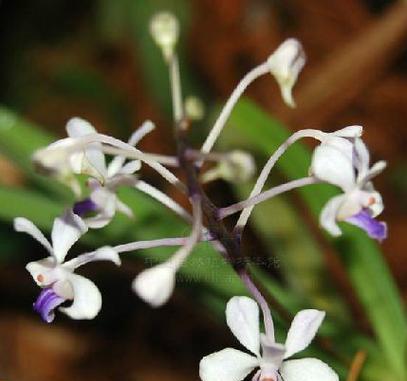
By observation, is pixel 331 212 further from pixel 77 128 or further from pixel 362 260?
pixel 362 260

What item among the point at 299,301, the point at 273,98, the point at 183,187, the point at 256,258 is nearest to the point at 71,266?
the point at 183,187

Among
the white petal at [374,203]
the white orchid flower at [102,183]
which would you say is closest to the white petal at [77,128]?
the white orchid flower at [102,183]

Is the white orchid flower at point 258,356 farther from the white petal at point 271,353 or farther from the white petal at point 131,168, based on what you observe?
the white petal at point 131,168

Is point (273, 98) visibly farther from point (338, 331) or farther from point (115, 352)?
point (338, 331)

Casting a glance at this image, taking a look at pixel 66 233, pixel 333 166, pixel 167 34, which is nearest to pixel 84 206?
pixel 66 233

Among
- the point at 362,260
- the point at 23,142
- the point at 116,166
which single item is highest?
the point at 23,142
